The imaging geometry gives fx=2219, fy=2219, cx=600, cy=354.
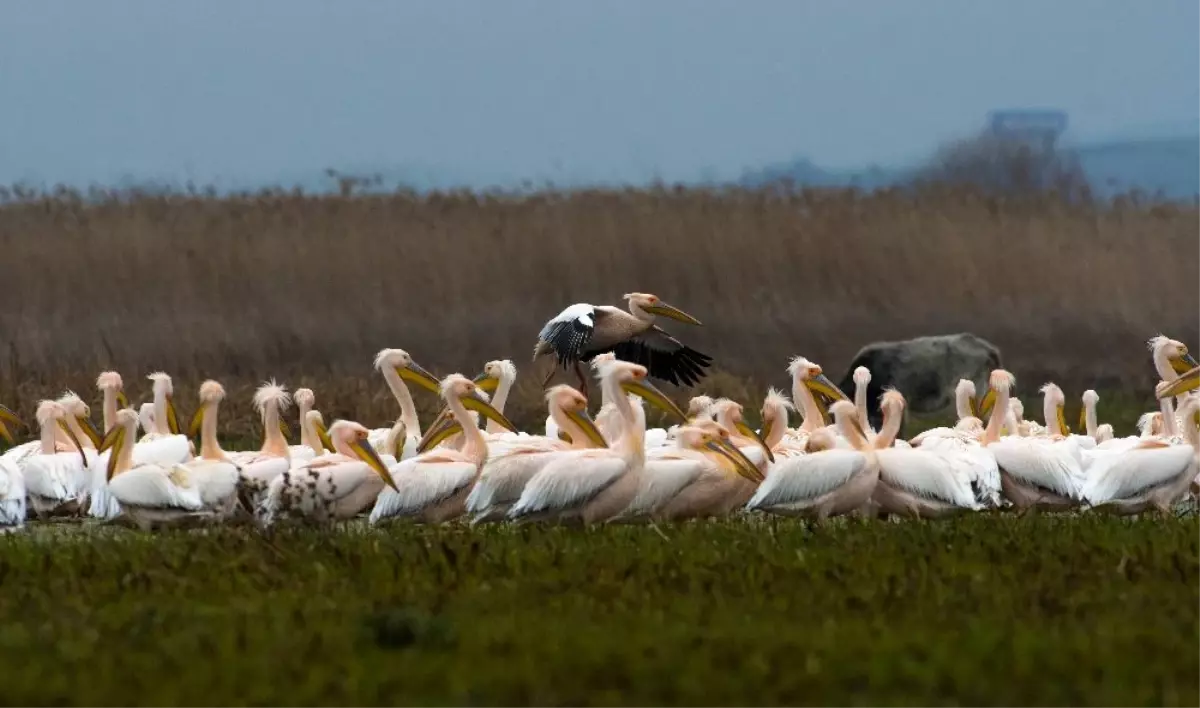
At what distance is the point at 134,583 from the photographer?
6660mm

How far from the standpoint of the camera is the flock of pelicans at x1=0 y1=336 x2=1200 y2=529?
882 centimetres

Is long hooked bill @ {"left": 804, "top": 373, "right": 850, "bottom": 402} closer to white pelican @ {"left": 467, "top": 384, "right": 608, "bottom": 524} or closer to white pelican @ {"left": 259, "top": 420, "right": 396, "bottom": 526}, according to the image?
white pelican @ {"left": 467, "top": 384, "right": 608, "bottom": 524}

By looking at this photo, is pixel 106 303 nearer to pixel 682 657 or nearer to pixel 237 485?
pixel 237 485

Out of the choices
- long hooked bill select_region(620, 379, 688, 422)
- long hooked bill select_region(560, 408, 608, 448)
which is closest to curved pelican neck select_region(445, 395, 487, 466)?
long hooked bill select_region(560, 408, 608, 448)

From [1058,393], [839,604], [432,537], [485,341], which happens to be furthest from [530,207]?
[839,604]

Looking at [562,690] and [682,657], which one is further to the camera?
[682,657]

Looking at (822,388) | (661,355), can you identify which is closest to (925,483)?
(822,388)

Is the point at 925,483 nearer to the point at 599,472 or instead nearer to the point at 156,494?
the point at 599,472

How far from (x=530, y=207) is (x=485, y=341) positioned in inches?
117

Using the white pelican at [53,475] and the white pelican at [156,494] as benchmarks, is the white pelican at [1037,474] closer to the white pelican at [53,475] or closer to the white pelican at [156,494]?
the white pelican at [156,494]

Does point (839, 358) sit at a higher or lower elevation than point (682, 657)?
lower

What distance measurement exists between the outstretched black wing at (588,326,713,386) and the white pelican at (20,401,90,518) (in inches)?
124

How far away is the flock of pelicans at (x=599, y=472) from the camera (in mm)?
8828

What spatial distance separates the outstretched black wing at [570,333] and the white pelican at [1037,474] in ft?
8.23
